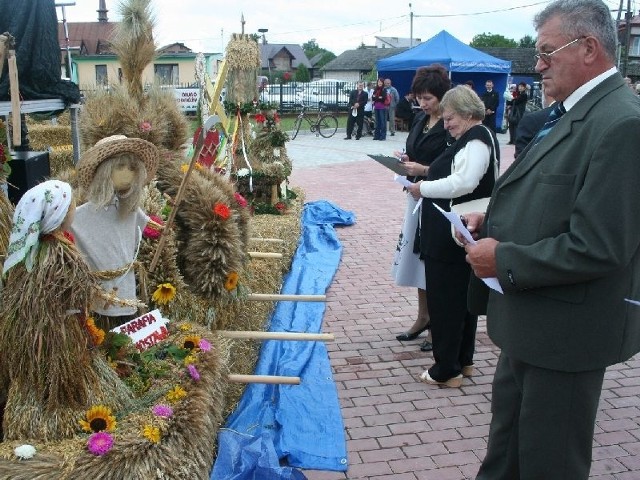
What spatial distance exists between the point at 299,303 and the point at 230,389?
1952 mm

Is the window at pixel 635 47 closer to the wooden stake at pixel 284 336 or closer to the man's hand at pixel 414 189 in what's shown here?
the man's hand at pixel 414 189

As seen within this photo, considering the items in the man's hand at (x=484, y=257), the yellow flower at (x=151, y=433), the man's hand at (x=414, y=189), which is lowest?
the yellow flower at (x=151, y=433)

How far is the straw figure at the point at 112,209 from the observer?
2844 mm

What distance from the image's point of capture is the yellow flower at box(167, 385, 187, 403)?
251cm

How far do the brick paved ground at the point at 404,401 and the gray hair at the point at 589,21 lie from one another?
6.87ft

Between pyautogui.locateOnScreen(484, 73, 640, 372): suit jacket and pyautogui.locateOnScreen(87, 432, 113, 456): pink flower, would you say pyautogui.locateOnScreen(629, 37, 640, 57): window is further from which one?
pyautogui.locateOnScreen(87, 432, 113, 456): pink flower

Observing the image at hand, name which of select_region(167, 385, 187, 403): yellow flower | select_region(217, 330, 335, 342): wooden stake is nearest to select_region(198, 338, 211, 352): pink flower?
select_region(167, 385, 187, 403): yellow flower

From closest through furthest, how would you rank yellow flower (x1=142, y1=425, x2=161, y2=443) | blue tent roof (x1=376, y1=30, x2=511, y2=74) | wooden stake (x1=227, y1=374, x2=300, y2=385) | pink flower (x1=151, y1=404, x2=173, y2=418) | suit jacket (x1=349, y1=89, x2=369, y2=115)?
1. yellow flower (x1=142, y1=425, x2=161, y2=443)
2. pink flower (x1=151, y1=404, x2=173, y2=418)
3. wooden stake (x1=227, y1=374, x2=300, y2=385)
4. blue tent roof (x1=376, y1=30, x2=511, y2=74)
5. suit jacket (x1=349, y1=89, x2=369, y2=115)

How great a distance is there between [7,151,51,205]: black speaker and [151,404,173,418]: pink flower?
2.67m

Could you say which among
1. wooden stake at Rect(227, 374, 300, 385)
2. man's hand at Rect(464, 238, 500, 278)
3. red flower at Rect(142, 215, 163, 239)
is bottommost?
wooden stake at Rect(227, 374, 300, 385)

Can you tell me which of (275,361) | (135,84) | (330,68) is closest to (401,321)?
(275,361)

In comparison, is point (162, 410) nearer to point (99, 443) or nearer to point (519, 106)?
point (99, 443)

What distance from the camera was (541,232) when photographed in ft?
6.38

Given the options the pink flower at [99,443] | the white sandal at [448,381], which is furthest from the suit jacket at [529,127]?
the pink flower at [99,443]
